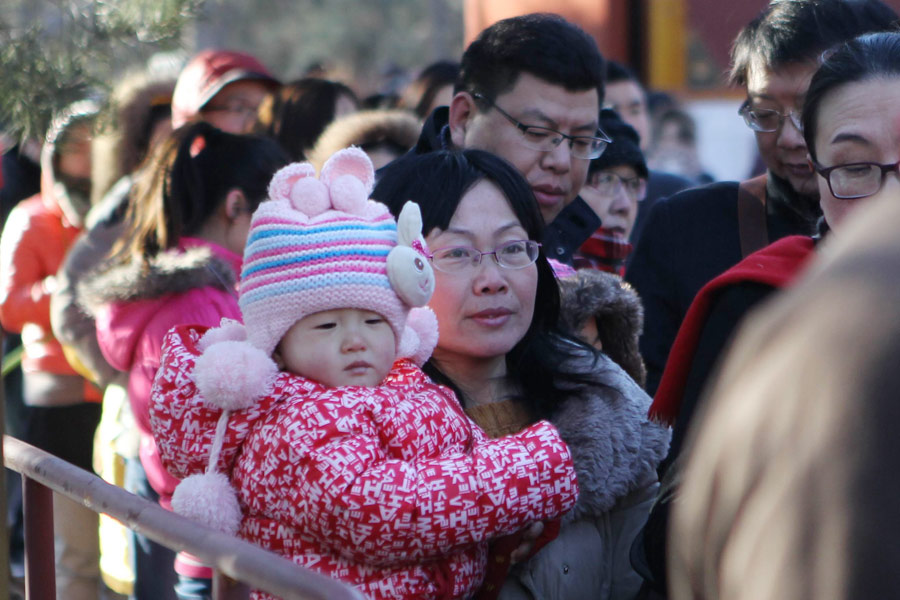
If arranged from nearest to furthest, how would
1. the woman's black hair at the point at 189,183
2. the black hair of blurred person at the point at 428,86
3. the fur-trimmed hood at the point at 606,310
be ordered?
the fur-trimmed hood at the point at 606,310, the woman's black hair at the point at 189,183, the black hair of blurred person at the point at 428,86

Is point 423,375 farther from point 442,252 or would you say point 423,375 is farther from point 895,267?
point 895,267

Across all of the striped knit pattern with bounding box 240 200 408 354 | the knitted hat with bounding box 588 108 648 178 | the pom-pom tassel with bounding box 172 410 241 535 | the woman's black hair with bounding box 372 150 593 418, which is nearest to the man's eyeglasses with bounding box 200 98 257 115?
the knitted hat with bounding box 588 108 648 178

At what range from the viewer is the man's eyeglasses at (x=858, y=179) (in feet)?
6.96

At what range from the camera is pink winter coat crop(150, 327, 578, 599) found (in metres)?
1.92

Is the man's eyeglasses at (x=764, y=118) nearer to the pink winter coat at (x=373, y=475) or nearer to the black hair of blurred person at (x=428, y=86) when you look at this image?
the pink winter coat at (x=373, y=475)

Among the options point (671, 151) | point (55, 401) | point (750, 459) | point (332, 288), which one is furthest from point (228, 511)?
point (671, 151)

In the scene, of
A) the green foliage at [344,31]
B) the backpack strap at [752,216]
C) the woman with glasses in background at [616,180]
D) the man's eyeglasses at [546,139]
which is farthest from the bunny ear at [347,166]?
the green foliage at [344,31]

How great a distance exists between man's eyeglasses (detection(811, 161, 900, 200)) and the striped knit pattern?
2.63ft

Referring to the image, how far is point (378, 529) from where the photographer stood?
1909mm

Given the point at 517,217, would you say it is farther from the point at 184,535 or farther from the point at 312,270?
the point at 184,535

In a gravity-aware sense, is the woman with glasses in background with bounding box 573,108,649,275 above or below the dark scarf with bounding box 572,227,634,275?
above

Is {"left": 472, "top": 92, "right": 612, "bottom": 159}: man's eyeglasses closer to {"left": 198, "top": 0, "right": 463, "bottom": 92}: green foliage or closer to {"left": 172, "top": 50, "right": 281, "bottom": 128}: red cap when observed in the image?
{"left": 172, "top": 50, "right": 281, "bottom": 128}: red cap

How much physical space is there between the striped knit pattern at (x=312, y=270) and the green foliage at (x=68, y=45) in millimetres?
435

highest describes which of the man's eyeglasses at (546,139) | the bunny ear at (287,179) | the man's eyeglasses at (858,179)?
the man's eyeglasses at (858,179)
